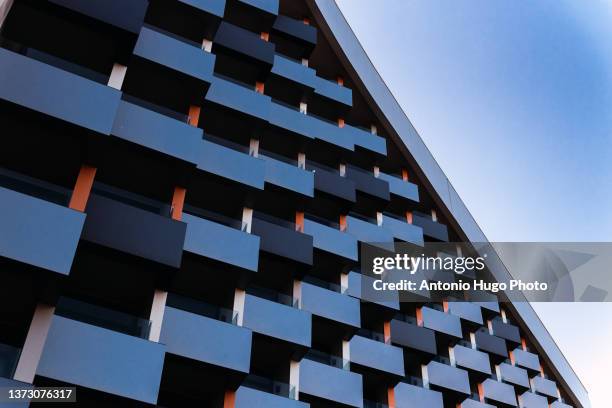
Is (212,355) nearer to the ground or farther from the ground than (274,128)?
nearer to the ground

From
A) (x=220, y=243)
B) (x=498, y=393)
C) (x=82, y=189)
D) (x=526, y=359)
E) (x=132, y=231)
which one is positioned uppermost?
(x=526, y=359)

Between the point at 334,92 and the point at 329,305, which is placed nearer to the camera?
the point at 329,305

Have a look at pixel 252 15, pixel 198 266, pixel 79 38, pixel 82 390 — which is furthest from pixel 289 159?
pixel 82 390

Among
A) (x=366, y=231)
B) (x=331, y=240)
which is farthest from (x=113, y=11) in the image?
(x=366, y=231)

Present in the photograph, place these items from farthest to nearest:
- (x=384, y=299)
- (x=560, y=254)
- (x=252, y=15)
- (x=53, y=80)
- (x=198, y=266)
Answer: (x=560, y=254) < (x=252, y=15) < (x=384, y=299) < (x=198, y=266) < (x=53, y=80)

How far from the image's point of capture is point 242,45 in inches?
982

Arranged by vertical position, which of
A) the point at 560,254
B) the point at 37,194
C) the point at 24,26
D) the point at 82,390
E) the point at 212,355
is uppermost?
the point at 560,254

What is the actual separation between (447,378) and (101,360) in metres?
19.7

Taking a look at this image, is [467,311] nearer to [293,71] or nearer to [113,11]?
[293,71]

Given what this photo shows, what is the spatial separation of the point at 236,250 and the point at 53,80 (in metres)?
7.51

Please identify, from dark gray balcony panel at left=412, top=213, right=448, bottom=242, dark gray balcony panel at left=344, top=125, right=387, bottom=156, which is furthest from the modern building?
dark gray balcony panel at left=412, top=213, right=448, bottom=242

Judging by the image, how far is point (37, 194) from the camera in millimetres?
15758

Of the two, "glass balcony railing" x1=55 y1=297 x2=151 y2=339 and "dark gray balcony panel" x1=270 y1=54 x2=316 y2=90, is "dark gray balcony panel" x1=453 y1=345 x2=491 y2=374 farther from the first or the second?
"glass balcony railing" x1=55 y1=297 x2=151 y2=339

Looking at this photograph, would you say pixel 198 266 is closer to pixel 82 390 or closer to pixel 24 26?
pixel 82 390
